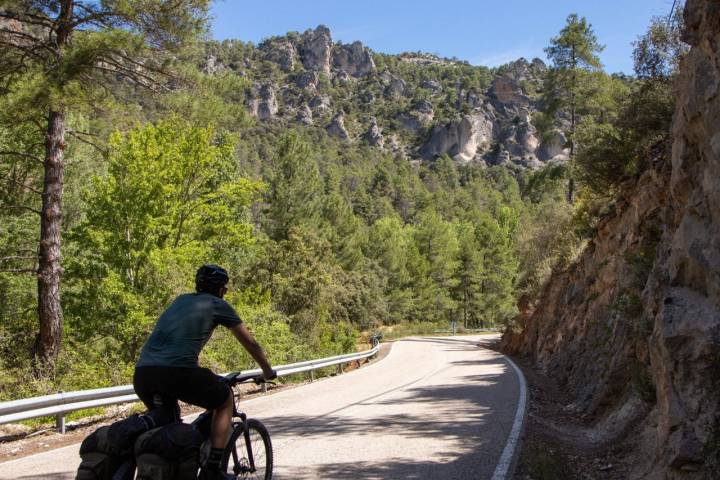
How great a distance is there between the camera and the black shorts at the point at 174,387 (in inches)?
159

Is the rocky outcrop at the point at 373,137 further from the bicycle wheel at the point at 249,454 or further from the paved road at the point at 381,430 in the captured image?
the bicycle wheel at the point at 249,454

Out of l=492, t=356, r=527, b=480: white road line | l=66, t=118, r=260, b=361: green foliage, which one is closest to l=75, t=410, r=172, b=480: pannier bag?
l=492, t=356, r=527, b=480: white road line

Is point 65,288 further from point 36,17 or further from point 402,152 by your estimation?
point 402,152

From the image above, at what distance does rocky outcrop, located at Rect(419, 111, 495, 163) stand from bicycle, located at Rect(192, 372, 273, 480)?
179057 mm

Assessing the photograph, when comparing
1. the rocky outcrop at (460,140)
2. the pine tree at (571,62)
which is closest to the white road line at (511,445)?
the pine tree at (571,62)

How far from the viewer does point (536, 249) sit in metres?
30.5

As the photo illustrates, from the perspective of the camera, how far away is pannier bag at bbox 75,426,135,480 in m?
3.59

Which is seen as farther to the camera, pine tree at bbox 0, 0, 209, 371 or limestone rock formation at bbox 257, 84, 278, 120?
limestone rock formation at bbox 257, 84, 278, 120

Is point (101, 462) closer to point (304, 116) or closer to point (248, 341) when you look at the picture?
point (248, 341)

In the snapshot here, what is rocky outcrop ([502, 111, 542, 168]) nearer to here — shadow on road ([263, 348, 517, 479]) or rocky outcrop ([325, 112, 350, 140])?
rocky outcrop ([325, 112, 350, 140])

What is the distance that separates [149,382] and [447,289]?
6353 centimetres

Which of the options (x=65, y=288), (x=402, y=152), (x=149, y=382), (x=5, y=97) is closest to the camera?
(x=149, y=382)

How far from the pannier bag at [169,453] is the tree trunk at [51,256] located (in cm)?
907

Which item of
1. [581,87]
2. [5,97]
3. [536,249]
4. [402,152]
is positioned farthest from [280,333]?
[402,152]
